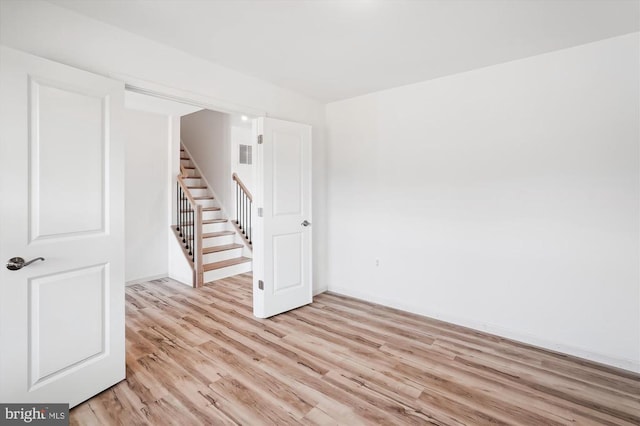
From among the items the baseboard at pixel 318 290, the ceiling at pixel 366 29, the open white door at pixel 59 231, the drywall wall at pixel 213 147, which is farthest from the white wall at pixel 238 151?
the open white door at pixel 59 231

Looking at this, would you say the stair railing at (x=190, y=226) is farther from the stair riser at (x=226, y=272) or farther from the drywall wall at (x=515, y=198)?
the drywall wall at (x=515, y=198)

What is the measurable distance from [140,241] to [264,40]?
3.52m

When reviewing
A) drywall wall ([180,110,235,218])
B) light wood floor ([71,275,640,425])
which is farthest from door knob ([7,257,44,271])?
drywall wall ([180,110,235,218])

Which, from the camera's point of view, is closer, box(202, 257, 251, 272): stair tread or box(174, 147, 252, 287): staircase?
box(174, 147, 252, 287): staircase

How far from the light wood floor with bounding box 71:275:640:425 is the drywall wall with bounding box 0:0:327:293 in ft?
7.13

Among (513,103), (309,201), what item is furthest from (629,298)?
(309,201)

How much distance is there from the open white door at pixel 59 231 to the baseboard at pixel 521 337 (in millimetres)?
2683

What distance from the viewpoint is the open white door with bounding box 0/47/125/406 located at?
167 cm

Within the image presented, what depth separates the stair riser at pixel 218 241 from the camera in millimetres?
5121

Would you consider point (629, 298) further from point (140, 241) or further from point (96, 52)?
point (140, 241)

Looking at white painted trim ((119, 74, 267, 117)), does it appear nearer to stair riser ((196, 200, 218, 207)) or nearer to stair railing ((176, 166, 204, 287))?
stair railing ((176, 166, 204, 287))

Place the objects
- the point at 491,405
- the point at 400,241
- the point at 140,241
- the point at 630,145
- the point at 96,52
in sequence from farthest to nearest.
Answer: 1. the point at 140,241
2. the point at 400,241
3. the point at 630,145
4. the point at 96,52
5. the point at 491,405

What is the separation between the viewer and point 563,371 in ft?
7.76

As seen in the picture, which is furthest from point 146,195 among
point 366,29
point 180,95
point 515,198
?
point 515,198
